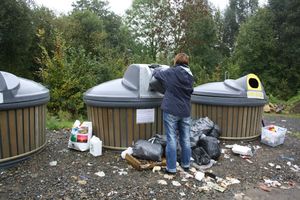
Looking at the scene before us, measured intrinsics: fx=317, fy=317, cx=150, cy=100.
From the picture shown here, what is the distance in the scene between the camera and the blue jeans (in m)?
4.12

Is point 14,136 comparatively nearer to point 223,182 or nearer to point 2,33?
point 223,182

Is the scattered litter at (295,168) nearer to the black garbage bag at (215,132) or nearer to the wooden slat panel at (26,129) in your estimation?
the black garbage bag at (215,132)

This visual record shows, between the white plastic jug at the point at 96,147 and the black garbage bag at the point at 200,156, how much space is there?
138 cm

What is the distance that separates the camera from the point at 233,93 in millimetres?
5691

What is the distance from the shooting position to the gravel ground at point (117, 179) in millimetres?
3625

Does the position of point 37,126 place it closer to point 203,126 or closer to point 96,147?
point 96,147

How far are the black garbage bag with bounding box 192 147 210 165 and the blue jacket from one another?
748 millimetres

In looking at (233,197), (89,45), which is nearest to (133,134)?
(233,197)

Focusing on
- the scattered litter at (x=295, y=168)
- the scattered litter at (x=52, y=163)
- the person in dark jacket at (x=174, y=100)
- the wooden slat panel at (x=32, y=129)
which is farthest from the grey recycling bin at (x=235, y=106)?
the wooden slat panel at (x=32, y=129)

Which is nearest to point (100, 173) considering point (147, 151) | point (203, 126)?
point (147, 151)

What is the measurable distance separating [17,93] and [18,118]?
1.07ft

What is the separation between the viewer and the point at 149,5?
82.5ft

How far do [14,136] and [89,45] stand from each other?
16.6 meters

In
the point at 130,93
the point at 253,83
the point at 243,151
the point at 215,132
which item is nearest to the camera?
the point at 130,93
